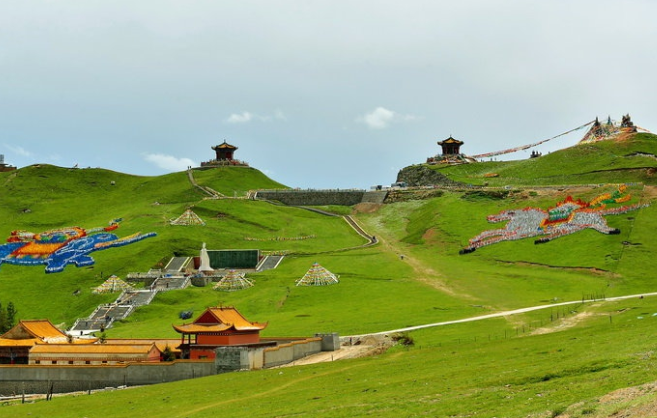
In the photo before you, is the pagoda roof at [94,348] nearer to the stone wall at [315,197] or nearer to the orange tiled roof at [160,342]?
the orange tiled roof at [160,342]

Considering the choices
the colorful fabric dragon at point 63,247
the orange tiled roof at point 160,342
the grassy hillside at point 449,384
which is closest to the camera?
the grassy hillside at point 449,384

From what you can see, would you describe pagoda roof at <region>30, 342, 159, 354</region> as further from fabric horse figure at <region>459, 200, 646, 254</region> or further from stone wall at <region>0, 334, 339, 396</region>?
fabric horse figure at <region>459, 200, 646, 254</region>

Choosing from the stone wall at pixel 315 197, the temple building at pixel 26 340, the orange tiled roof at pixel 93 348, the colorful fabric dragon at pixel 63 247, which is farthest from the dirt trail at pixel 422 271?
the temple building at pixel 26 340

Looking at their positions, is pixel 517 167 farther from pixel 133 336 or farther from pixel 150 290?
pixel 133 336

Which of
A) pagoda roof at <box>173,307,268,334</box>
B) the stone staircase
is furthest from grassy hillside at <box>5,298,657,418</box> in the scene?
the stone staircase

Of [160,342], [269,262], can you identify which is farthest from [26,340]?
[269,262]

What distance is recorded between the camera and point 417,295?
10244 centimetres

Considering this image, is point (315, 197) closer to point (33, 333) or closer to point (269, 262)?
point (269, 262)

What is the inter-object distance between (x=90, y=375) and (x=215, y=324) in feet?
37.3

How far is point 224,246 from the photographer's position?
14112 cm

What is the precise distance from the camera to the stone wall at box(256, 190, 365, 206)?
188375 mm

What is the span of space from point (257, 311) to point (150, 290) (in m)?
20.1

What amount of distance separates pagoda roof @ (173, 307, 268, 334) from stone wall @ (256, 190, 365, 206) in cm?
10811

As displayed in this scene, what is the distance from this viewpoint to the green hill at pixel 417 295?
145 feet
